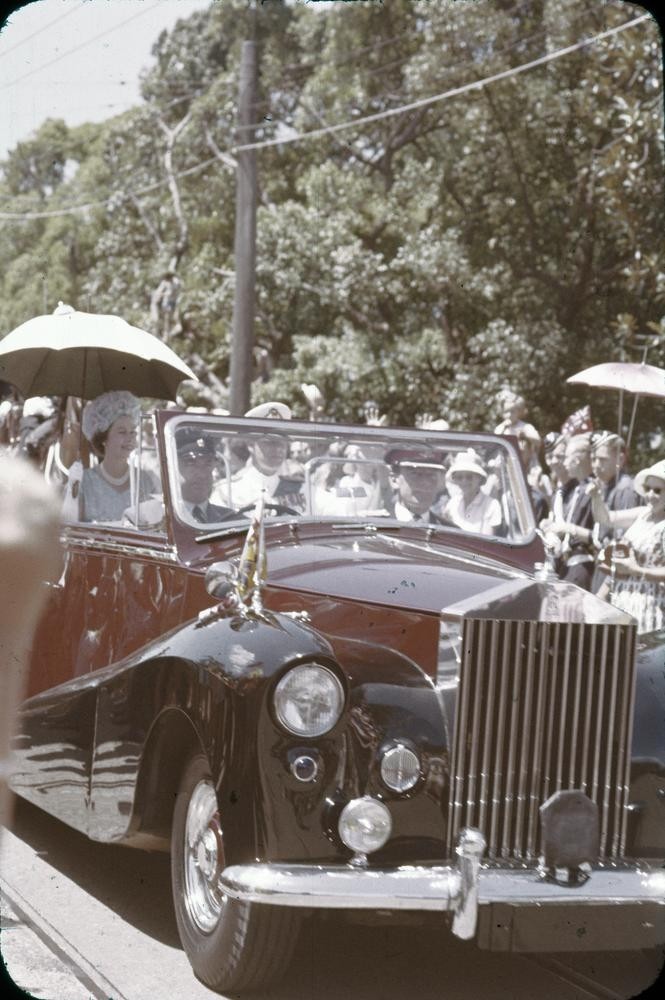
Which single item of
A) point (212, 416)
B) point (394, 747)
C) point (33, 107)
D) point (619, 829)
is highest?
point (33, 107)

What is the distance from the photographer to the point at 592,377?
756 centimetres

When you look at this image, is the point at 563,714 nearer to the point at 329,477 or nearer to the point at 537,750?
the point at 537,750

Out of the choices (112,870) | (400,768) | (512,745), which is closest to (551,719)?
(512,745)

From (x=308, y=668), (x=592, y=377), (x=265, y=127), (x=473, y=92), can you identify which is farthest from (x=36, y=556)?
(x=265, y=127)

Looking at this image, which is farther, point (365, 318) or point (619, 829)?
point (365, 318)

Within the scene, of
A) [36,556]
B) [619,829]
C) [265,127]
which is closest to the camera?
[36,556]

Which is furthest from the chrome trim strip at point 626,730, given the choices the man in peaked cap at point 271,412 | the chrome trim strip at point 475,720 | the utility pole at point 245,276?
the utility pole at point 245,276

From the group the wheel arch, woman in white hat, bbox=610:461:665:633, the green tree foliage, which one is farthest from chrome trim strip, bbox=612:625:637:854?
the green tree foliage

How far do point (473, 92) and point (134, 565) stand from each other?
12305 mm

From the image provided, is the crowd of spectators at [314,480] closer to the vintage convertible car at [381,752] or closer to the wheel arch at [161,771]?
the vintage convertible car at [381,752]

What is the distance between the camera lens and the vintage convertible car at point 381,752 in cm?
397

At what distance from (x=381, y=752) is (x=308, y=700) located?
0.27 m

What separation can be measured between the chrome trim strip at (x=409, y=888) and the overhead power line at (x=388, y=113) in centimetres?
877

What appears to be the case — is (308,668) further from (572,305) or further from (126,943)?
(572,305)
